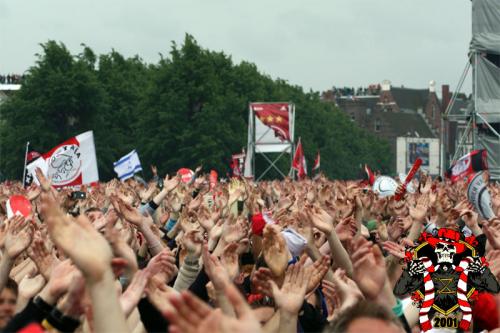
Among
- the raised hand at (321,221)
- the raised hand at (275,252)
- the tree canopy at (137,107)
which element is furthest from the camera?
the tree canopy at (137,107)

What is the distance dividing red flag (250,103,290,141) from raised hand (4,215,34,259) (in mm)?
39908

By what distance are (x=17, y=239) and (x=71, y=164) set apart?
47.7ft

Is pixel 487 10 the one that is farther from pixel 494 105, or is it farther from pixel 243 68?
pixel 243 68

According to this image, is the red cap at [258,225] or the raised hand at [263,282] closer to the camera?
the raised hand at [263,282]

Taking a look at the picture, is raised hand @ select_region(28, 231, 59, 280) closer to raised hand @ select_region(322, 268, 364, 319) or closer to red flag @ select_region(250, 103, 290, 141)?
raised hand @ select_region(322, 268, 364, 319)

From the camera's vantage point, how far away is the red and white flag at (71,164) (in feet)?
66.7

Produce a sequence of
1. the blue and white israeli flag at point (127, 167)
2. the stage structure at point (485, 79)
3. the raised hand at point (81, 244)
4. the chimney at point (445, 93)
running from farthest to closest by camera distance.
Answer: the chimney at point (445, 93) → the stage structure at point (485, 79) → the blue and white israeli flag at point (127, 167) → the raised hand at point (81, 244)

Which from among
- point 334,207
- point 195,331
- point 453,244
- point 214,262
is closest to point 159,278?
point 214,262

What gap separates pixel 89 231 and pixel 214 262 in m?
1.73

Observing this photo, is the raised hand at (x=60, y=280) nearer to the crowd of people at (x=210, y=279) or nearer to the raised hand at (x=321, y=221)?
the crowd of people at (x=210, y=279)

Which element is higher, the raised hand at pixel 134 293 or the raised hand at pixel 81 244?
the raised hand at pixel 81 244

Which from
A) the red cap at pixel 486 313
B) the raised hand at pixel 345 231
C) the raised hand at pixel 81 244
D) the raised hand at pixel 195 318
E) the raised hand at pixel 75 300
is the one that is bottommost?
the raised hand at pixel 345 231

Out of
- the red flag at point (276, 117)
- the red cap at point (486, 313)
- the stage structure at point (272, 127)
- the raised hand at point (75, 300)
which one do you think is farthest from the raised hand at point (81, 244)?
the red flag at point (276, 117)

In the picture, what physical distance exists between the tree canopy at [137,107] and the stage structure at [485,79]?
85.3ft
